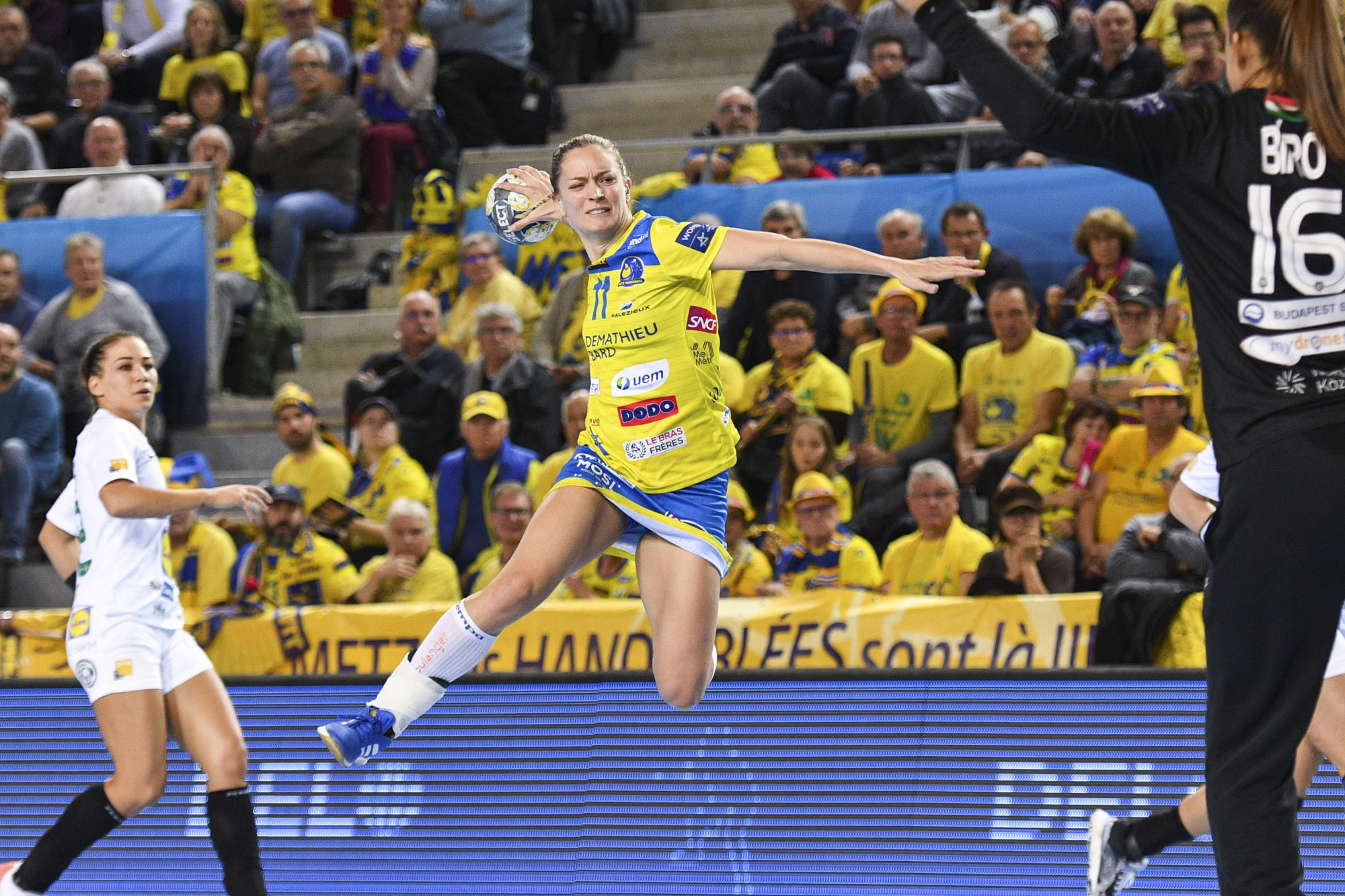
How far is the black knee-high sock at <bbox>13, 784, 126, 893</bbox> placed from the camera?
195 inches

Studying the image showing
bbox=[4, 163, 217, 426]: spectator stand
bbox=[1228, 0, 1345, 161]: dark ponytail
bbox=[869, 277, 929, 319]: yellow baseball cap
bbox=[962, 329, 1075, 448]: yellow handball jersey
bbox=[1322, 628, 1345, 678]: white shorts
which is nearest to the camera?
bbox=[1228, 0, 1345, 161]: dark ponytail

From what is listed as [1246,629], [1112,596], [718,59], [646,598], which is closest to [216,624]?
[646,598]

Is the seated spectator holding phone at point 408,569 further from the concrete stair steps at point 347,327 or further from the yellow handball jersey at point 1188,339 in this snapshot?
the yellow handball jersey at point 1188,339

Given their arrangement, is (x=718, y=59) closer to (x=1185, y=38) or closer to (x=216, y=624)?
(x=1185, y=38)

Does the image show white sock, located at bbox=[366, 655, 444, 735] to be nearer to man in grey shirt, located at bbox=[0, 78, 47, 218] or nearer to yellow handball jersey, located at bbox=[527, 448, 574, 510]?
yellow handball jersey, located at bbox=[527, 448, 574, 510]

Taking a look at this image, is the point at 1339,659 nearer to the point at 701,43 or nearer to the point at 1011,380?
the point at 1011,380

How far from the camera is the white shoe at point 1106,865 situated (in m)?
4.29

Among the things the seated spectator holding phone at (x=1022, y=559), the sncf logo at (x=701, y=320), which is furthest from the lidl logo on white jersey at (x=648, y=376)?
the seated spectator holding phone at (x=1022, y=559)

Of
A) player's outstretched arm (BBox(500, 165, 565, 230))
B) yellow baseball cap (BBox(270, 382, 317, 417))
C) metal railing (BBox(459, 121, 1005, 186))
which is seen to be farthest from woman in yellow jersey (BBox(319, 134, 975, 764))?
metal railing (BBox(459, 121, 1005, 186))

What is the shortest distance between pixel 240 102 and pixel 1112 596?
357 inches

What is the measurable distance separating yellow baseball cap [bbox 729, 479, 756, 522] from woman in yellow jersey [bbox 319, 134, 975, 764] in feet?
9.78

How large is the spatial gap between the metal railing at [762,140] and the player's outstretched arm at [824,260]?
208 inches

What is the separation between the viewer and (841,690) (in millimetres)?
5902

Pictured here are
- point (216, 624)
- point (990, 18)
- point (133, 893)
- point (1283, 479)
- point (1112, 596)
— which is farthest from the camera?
point (990, 18)
